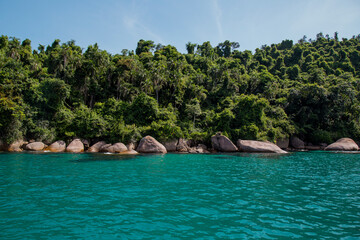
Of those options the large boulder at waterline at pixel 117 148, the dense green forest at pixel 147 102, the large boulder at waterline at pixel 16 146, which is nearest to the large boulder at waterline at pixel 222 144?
the dense green forest at pixel 147 102

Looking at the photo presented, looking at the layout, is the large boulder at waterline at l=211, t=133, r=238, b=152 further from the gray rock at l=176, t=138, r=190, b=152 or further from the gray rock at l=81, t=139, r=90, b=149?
the gray rock at l=81, t=139, r=90, b=149

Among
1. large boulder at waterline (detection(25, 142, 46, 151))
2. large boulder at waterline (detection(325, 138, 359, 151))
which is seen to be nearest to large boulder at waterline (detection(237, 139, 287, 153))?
large boulder at waterline (detection(325, 138, 359, 151))

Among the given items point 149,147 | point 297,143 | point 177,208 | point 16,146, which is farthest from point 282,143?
point 16,146

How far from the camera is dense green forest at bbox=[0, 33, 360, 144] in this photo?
35844 millimetres

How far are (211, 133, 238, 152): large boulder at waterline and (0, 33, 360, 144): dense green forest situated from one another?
7.27ft

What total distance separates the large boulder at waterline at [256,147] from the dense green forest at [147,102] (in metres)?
3.52

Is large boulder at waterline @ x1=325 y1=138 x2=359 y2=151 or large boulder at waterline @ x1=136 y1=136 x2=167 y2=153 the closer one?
large boulder at waterline @ x1=136 y1=136 x2=167 y2=153

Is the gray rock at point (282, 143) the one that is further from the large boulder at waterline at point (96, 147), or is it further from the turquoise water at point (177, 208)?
the large boulder at waterline at point (96, 147)

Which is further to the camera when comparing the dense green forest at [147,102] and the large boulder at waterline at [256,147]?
the dense green forest at [147,102]

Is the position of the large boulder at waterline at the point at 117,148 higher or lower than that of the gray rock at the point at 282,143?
lower

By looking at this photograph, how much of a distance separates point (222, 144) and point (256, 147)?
5266mm

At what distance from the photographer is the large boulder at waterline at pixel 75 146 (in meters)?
32.0

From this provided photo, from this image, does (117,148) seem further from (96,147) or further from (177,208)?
(177,208)

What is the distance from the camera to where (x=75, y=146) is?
32562 millimetres
